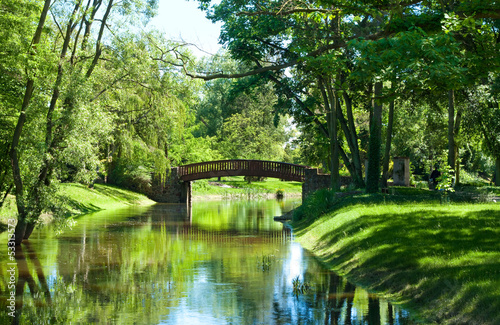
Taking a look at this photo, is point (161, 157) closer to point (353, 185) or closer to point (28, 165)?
point (353, 185)

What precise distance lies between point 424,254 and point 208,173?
41.2 m

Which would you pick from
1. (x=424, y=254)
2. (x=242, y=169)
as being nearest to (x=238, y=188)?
(x=242, y=169)

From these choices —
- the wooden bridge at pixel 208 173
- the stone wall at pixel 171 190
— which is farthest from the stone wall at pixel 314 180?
the stone wall at pixel 171 190

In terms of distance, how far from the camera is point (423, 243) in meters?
12.9

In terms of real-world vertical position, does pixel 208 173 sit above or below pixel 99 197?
above

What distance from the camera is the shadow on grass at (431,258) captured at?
9.06 m

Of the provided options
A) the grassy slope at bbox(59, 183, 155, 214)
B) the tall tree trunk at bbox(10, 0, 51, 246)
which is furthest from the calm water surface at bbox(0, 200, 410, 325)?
the grassy slope at bbox(59, 183, 155, 214)

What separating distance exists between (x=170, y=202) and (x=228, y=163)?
257 inches

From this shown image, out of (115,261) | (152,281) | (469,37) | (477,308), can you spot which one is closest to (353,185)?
(469,37)

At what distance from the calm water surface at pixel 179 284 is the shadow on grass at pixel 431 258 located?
0.61 m

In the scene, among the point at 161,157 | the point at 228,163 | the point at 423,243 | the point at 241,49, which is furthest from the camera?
the point at 228,163

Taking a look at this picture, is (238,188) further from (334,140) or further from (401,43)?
(401,43)

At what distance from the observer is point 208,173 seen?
5247 centimetres

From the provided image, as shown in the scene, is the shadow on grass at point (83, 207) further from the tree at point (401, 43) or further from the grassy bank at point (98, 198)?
the tree at point (401, 43)
